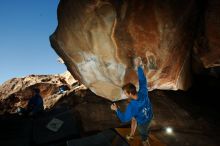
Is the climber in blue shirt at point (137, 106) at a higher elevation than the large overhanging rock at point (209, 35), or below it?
below

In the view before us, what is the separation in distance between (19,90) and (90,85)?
8362mm

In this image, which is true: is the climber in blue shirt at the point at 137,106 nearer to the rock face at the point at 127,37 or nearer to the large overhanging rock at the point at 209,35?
the rock face at the point at 127,37

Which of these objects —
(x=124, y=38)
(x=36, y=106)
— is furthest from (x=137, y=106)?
(x=36, y=106)

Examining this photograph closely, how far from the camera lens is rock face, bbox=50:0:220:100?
678 centimetres

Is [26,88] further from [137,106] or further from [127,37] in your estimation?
[137,106]

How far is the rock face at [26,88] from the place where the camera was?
14.4m

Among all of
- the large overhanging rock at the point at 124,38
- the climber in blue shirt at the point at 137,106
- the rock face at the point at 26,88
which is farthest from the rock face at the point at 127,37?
the rock face at the point at 26,88

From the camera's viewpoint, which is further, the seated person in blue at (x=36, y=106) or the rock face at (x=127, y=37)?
the seated person in blue at (x=36, y=106)

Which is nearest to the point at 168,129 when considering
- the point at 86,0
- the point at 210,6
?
the point at 210,6

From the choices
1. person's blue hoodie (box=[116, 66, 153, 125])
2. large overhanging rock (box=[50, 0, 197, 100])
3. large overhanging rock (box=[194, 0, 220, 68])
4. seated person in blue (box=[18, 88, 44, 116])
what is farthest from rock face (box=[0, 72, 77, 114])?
person's blue hoodie (box=[116, 66, 153, 125])

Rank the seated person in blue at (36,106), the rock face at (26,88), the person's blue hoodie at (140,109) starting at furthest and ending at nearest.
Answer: the rock face at (26,88)
the seated person in blue at (36,106)
the person's blue hoodie at (140,109)

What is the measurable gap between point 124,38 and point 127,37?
0.09 metres

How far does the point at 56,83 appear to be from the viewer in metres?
16.6

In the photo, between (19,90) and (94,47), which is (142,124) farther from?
(19,90)
